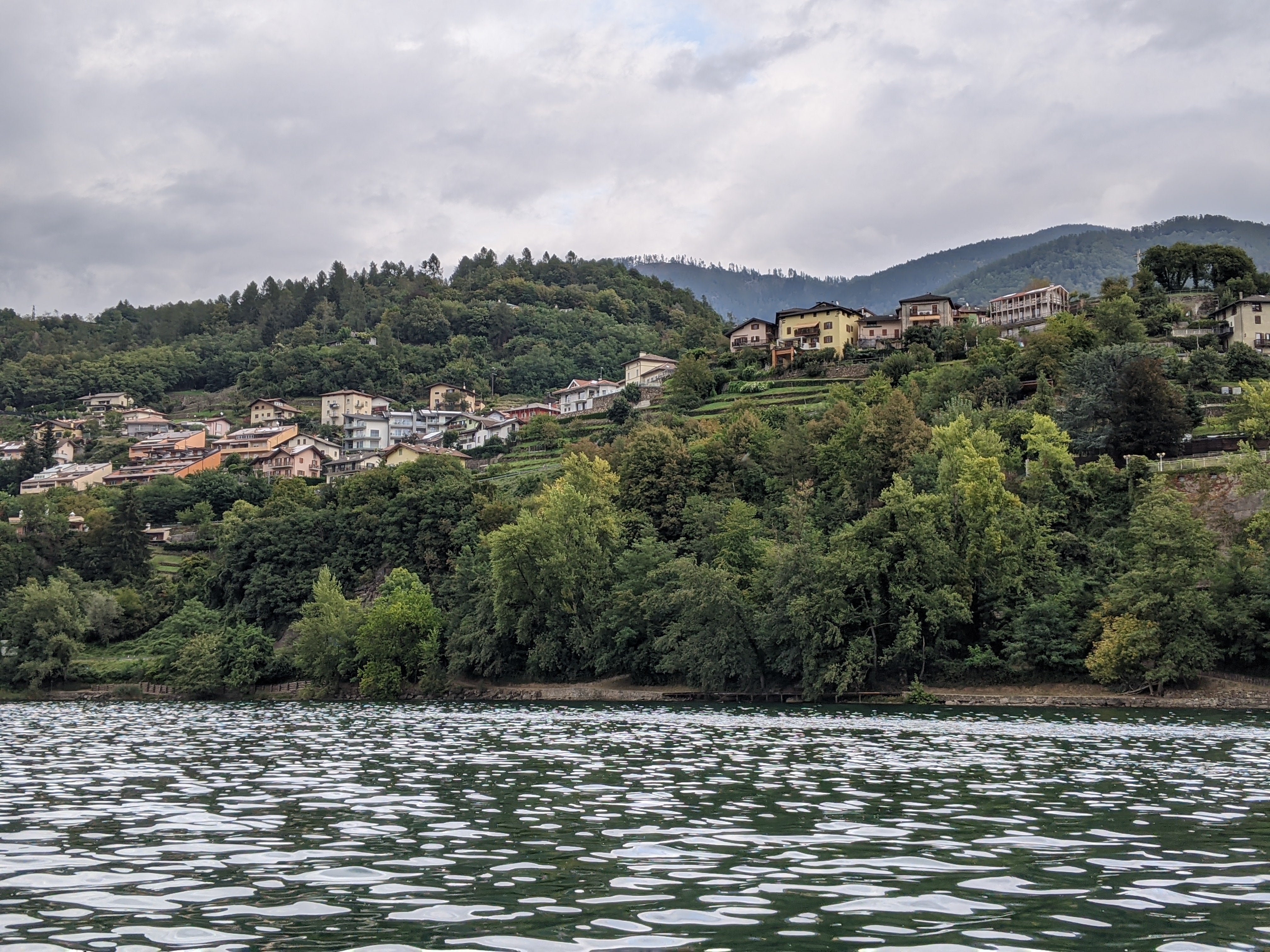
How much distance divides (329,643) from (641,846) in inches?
2448

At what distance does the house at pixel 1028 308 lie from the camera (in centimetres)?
12700

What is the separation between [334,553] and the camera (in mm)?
97812

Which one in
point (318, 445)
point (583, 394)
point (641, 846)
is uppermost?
point (583, 394)

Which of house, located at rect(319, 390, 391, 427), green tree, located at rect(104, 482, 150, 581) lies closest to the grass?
green tree, located at rect(104, 482, 150, 581)

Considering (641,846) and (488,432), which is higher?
(488,432)

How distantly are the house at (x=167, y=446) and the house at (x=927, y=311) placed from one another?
103 metres

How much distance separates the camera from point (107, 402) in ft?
647

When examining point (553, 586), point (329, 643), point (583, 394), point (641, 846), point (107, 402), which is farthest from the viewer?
point (107, 402)

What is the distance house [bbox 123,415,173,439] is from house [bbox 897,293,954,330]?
118763 millimetres

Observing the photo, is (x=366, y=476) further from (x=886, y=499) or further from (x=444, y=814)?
(x=444, y=814)

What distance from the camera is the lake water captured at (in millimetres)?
11297

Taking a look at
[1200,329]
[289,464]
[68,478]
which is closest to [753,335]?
[1200,329]

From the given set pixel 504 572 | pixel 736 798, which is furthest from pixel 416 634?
pixel 736 798

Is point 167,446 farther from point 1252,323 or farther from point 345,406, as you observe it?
point 1252,323
